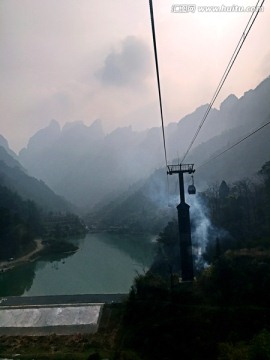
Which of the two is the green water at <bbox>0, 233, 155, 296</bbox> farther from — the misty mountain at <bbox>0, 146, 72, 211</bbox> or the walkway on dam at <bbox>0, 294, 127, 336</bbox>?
the misty mountain at <bbox>0, 146, 72, 211</bbox>

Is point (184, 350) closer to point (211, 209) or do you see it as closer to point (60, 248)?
point (211, 209)

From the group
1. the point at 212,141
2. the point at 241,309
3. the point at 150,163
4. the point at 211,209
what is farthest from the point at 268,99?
the point at 241,309

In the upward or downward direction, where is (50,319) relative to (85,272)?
downward

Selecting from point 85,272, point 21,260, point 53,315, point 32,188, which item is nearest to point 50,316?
point 53,315

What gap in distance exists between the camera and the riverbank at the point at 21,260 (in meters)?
42.5

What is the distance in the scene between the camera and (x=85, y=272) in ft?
128

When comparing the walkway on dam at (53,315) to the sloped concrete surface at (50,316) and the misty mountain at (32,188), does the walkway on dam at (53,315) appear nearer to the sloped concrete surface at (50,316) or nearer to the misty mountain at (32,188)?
the sloped concrete surface at (50,316)

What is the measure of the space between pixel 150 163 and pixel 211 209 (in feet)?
484

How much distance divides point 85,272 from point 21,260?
44.0 ft

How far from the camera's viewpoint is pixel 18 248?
1956 inches

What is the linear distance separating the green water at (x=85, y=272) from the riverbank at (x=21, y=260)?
1091 millimetres

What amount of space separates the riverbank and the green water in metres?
1.09

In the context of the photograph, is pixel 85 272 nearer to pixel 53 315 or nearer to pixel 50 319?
pixel 53 315

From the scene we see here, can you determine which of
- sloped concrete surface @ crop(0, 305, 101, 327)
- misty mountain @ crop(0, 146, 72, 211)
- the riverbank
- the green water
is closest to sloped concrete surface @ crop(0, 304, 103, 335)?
sloped concrete surface @ crop(0, 305, 101, 327)
